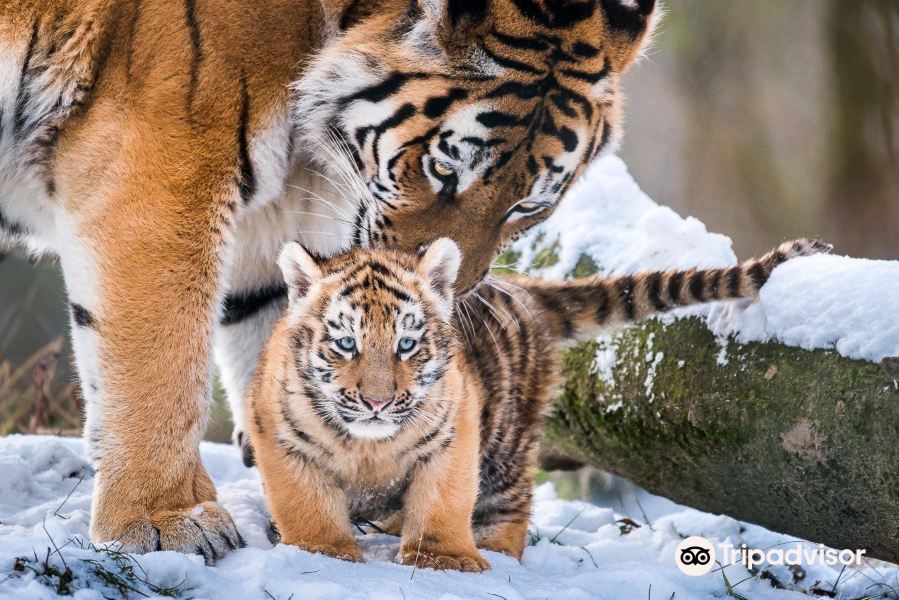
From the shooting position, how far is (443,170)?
309 cm

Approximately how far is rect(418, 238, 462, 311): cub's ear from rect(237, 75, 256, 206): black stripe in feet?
1.80

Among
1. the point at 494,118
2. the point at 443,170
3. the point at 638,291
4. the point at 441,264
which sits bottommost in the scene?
the point at 638,291

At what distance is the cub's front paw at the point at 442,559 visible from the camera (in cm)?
281

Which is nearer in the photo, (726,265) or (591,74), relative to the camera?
(591,74)

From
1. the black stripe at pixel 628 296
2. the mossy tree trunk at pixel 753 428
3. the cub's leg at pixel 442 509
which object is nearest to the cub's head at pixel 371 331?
the cub's leg at pixel 442 509

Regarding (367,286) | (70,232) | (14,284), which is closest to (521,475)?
(367,286)

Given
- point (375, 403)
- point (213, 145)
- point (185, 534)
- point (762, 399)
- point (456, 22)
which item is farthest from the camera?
point (762, 399)

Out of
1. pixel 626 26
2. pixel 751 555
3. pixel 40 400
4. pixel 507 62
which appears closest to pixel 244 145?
pixel 507 62

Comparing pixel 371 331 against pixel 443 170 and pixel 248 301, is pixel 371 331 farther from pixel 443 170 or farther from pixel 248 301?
pixel 248 301

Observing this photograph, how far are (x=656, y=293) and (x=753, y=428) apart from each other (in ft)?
1.90

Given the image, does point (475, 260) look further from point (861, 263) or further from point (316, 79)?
point (861, 263)

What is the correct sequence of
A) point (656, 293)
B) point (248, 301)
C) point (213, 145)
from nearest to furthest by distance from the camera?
Result: point (213, 145)
point (656, 293)
point (248, 301)

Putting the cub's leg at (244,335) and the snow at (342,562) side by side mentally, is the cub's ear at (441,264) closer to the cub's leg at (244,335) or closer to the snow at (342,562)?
the snow at (342,562)

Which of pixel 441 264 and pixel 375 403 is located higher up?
pixel 441 264
